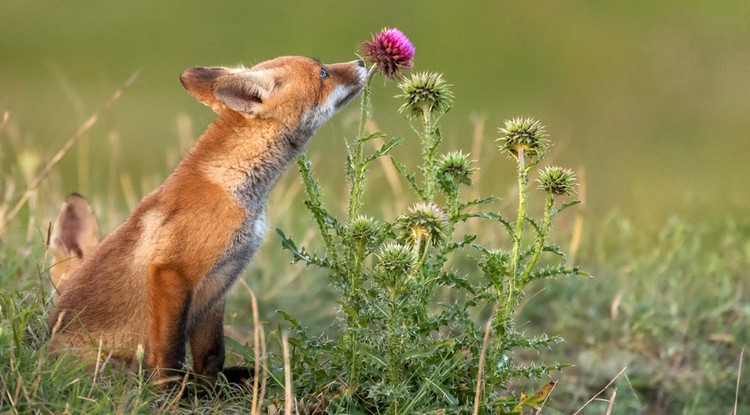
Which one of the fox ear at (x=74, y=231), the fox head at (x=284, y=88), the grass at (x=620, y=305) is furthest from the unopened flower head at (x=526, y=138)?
the fox ear at (x=74, y=231)

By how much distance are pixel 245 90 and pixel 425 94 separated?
93 cm

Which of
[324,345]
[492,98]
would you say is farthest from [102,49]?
[324,345]

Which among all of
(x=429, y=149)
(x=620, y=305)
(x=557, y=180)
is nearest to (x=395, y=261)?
(x=429, y=149)

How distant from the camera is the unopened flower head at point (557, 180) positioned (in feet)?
Answer: 12.7

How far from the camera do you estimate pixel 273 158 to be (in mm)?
4598

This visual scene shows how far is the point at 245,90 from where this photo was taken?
4.53 metres

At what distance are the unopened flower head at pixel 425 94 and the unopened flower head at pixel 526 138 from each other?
0.26 meters

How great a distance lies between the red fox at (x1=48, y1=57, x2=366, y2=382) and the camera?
13.8 feet

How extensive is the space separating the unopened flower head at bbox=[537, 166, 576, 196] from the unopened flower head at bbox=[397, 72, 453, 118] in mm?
457

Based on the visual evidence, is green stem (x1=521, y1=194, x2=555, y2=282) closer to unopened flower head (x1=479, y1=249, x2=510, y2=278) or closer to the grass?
unopened flower head (x1=479, y1=249, x2=510, y2=278)

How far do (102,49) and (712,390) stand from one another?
13.4 metres

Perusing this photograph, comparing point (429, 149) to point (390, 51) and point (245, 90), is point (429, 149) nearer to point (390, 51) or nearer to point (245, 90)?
point (390, 51)

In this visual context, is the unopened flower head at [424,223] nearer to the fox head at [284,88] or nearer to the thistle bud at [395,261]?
the thistle bud at [395,261]

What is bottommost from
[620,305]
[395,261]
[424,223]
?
[395,261]
